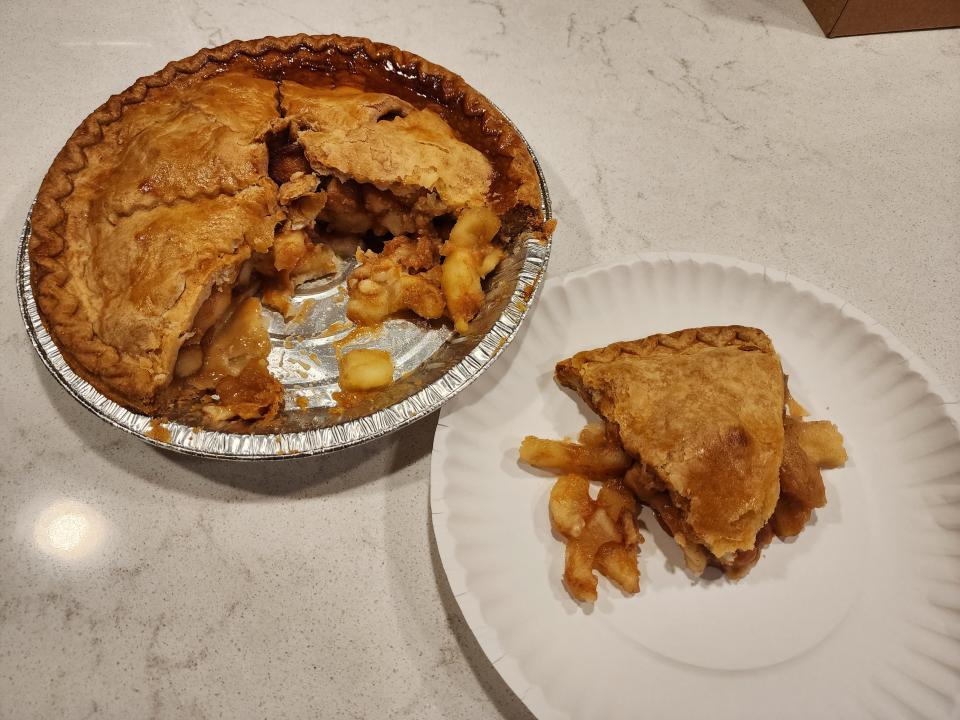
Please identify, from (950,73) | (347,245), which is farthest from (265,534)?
(950,73)

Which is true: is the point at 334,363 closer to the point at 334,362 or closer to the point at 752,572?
the point at 334,362

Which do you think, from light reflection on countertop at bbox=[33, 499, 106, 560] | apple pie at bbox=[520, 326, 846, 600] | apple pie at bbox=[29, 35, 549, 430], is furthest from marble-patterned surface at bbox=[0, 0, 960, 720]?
apple pie at bbox=[520, 326, 846, 600]

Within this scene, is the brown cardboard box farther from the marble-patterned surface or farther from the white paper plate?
the white paper plate

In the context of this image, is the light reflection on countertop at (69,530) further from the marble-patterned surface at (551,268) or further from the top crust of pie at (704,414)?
the top crust of pie at (704,414)

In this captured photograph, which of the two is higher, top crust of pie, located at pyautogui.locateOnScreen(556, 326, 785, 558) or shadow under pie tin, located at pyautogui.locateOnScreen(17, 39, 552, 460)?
top crust of pie, located at pyautogui.locateOnScreen(556, 326, 785, 558)

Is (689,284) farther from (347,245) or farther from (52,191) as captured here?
(52,191)

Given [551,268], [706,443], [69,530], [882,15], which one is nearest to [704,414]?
[706,443]

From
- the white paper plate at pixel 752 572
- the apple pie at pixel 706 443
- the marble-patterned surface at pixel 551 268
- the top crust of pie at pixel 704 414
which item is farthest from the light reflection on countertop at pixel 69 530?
the top crust of pie at pixel 704 414
